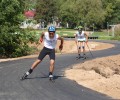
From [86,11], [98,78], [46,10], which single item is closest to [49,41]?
[98,78]

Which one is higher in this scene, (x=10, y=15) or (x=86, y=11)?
(x=10, y=15)

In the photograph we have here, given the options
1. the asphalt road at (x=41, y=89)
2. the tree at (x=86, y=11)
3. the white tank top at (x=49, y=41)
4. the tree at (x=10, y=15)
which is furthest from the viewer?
the tree at (x=86, y=11)

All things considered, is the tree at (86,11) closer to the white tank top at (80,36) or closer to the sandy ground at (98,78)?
the white tank top at (80,36)

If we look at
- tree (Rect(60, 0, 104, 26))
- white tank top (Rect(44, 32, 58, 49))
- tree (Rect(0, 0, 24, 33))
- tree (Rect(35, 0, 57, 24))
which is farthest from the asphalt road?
tree (Rect(35, 0, 57, 24))

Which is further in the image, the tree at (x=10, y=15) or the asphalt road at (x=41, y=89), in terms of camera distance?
the tree at (x=10, y=15)

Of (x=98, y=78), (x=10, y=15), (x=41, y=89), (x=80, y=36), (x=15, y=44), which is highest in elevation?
(x=10, y=15)

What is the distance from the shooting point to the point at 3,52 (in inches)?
1181

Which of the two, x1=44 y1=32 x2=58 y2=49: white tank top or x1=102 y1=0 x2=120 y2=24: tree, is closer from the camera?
x1=44 y1=32 x2=58 y2=49: white tank top

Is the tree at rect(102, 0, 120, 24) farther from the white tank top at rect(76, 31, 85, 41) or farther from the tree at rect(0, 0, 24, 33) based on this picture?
the white tank top at rect(76, 31, 85, 41)

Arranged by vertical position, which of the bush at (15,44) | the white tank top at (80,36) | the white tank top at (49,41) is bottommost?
the bush at (15,44)

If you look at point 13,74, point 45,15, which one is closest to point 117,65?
point 13,74

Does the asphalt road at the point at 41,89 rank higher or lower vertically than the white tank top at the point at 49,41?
lower

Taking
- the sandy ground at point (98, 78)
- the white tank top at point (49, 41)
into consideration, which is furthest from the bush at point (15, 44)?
the white tank top at point (49, 41)

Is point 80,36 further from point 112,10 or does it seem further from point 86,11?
point 112,10
